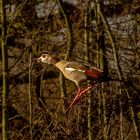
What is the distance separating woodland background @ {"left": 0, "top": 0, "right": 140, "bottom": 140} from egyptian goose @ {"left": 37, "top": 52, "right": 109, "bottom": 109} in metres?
0.16

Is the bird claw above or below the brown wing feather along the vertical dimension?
below

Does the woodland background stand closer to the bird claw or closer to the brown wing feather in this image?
the bird claw

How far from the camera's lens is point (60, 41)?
6.80 metres

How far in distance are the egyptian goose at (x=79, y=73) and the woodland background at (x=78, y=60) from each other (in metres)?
0.16

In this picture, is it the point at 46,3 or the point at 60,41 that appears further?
the point at 46,3

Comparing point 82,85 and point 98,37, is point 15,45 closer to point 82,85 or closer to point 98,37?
point 98,37

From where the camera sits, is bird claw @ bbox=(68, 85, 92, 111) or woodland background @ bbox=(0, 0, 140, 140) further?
woodland background @ bbox=(0, 0, 140, 140)

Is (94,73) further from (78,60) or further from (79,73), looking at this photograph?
(78,60)

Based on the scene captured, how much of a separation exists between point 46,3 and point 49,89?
129cm

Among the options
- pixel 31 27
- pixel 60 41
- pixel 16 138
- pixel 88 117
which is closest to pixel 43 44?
pixel 60 41

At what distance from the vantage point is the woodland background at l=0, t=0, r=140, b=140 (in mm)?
4918

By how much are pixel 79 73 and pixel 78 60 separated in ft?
8.32

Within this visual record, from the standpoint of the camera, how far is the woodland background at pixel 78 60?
16.1ft

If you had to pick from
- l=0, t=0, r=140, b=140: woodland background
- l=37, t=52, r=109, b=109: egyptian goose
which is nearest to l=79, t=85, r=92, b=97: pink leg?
l=37, t=52, r=109, b=109: egyptian goose
